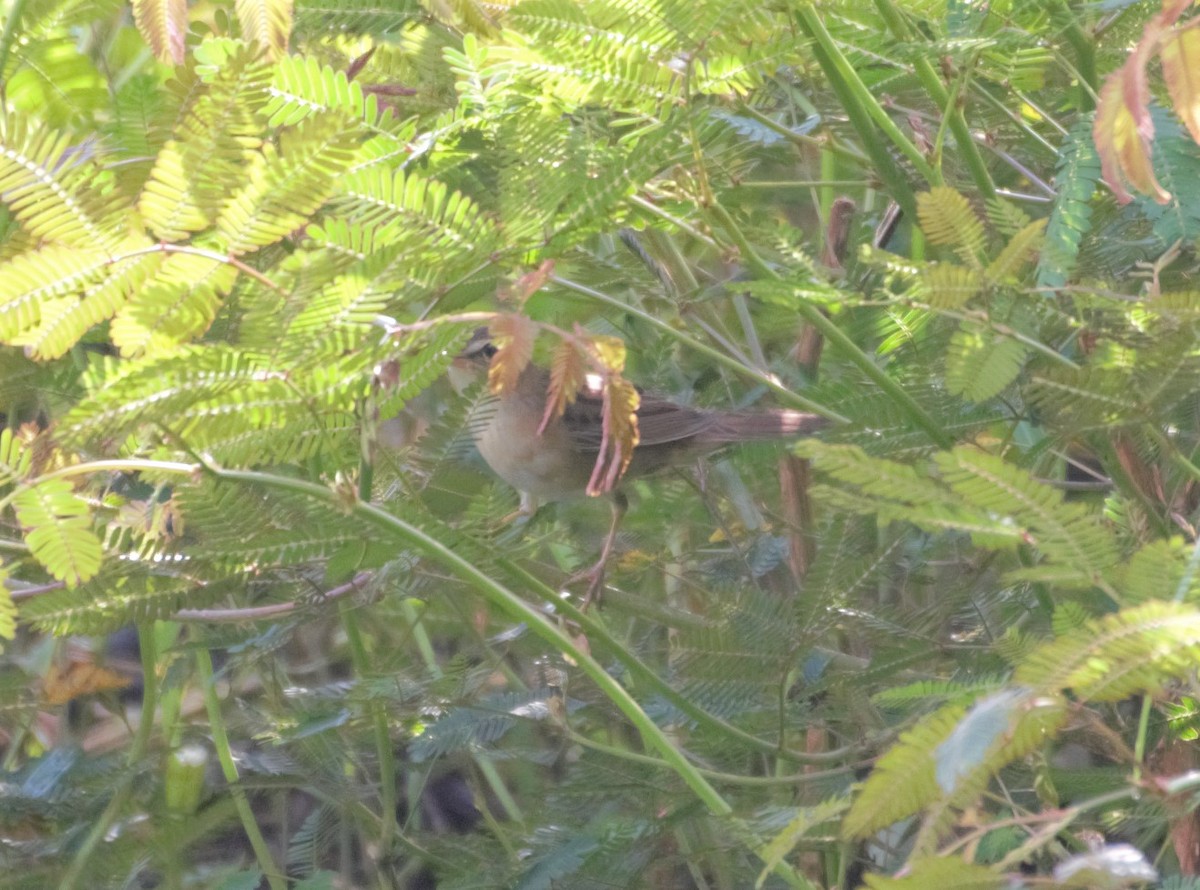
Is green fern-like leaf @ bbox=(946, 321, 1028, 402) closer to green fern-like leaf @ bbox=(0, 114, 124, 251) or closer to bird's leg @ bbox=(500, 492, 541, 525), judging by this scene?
green fern-like leaf @ bbox=(0, 114, 124, 251)

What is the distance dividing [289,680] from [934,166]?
7.42ft

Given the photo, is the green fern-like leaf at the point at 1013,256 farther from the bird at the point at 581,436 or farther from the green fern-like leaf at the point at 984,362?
the bird at the point at 581,436

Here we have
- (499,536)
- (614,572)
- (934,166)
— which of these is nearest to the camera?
(934,166)

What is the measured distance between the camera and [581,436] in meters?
3.75

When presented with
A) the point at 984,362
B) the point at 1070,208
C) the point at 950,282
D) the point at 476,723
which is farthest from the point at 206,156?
the point at 476,723

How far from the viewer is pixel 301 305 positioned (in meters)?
1.26

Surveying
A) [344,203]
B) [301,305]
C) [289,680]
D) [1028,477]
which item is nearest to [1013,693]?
[1028,477]

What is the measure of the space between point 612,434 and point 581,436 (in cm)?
244

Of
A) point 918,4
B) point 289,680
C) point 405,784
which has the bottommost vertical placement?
point 405,784

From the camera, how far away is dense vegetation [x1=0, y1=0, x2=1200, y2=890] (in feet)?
3.97

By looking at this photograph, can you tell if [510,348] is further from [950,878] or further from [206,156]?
[950,878]

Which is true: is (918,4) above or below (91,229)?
above

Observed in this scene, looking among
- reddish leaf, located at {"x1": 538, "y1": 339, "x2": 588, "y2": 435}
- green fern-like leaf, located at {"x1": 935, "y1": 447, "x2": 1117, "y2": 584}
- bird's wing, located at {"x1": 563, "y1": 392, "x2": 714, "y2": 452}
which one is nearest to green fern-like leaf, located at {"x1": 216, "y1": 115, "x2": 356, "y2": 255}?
reddish leaf, located at {"x1": 538, "y1": 339, "x2": 588, "y2": 435}

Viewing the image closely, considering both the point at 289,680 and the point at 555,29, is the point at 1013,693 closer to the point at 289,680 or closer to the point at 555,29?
the point at 555,29
